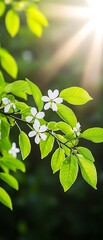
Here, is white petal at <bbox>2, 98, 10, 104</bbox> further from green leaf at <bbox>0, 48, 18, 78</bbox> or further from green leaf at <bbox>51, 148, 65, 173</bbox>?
green leaf at <bbox>0, 48, 18, 78</bbox>

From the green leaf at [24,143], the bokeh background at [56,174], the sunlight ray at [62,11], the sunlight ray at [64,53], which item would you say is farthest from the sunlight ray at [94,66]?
the green leaf at [24,143]

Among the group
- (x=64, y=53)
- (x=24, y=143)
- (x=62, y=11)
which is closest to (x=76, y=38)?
(x=64, y=53)

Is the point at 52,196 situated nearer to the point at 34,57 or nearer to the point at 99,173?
the point at 99,173

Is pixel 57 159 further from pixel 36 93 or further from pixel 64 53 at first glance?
pixel 64 53

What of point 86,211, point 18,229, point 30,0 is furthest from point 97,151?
point 30,0

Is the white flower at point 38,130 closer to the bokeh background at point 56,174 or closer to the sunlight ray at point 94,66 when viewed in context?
the bokeh background at point 56,174
